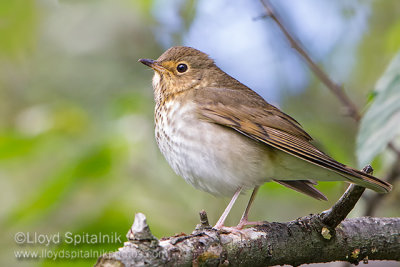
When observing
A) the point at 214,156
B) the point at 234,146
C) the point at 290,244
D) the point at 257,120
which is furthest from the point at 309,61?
the point at 290,244

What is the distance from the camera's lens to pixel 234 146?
401 cm

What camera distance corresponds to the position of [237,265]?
122 inches

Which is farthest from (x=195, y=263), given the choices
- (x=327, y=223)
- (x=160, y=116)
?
(x=160, y=116)

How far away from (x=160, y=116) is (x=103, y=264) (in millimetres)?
2170

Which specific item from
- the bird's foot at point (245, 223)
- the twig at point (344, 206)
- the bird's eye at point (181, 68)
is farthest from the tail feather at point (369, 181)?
the bird's eye at point (181, 68)

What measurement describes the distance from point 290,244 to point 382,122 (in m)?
1.02

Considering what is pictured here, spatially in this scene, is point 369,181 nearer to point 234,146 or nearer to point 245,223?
point 245,223

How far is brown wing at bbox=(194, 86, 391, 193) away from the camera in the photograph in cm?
385

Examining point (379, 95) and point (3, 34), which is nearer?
point (379, 95)

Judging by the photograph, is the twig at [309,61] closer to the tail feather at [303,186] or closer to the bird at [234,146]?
the bird at [234,146]

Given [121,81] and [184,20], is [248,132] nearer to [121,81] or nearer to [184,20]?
[184,20]

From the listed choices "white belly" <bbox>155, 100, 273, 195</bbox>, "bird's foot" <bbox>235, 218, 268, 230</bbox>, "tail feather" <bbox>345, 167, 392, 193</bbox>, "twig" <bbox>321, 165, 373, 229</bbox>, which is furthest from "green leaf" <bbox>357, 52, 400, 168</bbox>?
"white belly" <bbox>155, 100, 273, 195</bbox>

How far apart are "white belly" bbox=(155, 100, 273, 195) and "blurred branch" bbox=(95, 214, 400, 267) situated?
57cm

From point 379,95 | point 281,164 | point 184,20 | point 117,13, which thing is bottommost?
point 379,95
